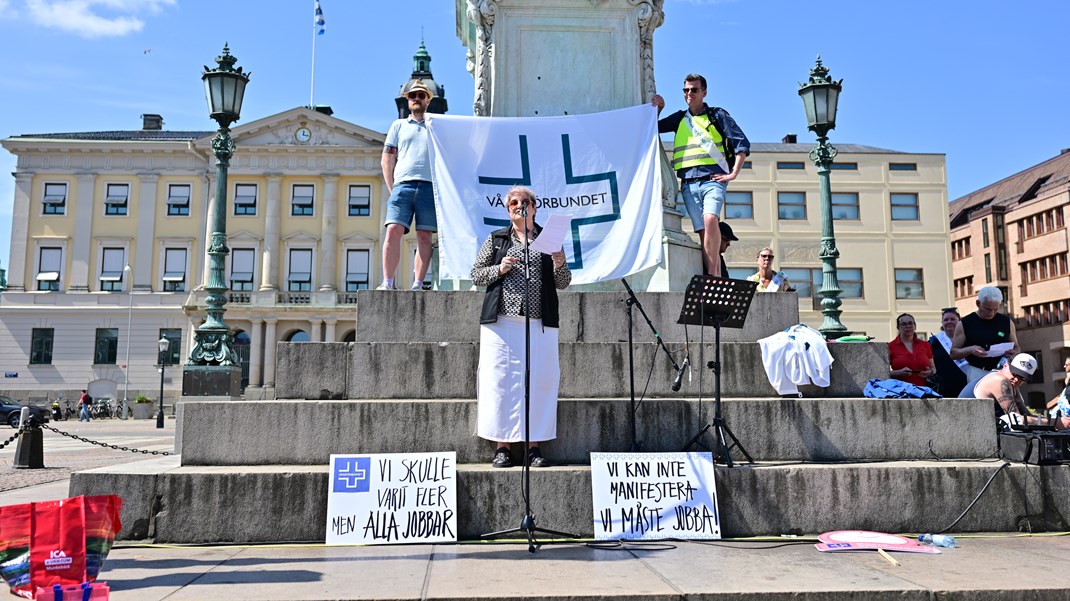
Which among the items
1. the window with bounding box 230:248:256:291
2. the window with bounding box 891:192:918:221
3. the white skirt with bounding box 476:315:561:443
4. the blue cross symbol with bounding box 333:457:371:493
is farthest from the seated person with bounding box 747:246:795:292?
the window with bounding box 230:248:256:291

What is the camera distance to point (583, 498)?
6.14 m

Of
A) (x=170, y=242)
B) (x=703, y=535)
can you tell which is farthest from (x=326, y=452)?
(x=170, y=242)

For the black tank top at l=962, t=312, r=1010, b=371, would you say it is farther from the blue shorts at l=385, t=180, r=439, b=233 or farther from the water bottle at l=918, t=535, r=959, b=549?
the blue shorts at l=385, t=180, r=439, b=233

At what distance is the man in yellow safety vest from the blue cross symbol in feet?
13.5

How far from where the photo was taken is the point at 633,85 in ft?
31.3

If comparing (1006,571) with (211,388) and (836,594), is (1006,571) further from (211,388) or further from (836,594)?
(211,388)

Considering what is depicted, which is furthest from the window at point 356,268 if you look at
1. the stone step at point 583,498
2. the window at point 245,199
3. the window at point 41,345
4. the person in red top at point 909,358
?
the stone step at point 583,498

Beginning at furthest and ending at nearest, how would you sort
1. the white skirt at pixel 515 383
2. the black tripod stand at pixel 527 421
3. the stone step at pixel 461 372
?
1. the stone step at pixel 461 372
2. the white skirt at pixel 515 383
3. the black tripod stand at pixel 527 421

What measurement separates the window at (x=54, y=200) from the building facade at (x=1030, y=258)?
64.3 meters

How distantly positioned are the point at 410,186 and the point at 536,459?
3.36m

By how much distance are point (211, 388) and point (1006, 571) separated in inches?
473

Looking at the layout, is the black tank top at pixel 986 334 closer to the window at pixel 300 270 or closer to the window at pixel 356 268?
the window at pixel 356 268

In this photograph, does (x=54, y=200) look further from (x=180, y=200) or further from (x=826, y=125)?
(x=826, y=125)

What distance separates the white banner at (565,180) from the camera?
8.31 metres
